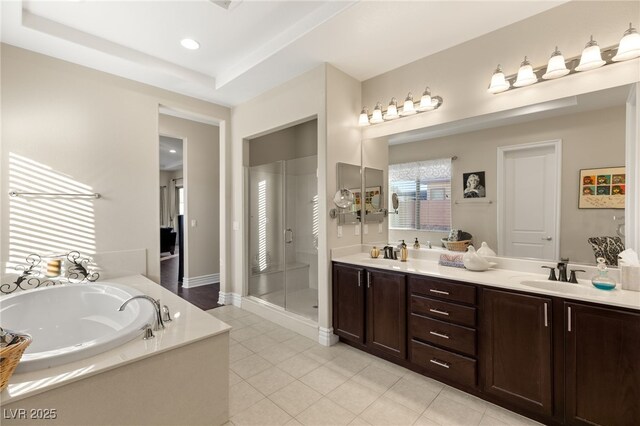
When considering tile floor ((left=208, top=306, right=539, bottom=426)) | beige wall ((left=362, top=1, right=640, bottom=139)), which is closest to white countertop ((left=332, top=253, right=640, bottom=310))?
tile floor ((left=208, top=306, right=539, bottom=426))

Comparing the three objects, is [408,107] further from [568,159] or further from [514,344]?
[514,344]

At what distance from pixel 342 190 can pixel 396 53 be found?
141 cm

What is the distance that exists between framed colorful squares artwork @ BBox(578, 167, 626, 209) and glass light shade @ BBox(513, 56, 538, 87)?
744mm

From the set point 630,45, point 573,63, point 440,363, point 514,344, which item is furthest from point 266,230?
point 630,45

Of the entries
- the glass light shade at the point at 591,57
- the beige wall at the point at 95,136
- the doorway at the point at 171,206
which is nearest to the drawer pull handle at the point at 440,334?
the glass light shade at the point at 591,57

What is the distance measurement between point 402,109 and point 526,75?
1.02 m

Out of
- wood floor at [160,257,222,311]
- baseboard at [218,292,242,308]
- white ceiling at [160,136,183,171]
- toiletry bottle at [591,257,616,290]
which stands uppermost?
white ceiling at [160,136,183,171]

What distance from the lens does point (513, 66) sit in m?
2.24

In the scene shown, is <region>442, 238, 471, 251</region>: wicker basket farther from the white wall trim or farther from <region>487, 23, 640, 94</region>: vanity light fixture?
the white wall trim

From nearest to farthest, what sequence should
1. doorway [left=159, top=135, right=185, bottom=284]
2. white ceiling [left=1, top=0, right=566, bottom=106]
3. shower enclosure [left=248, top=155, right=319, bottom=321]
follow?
white ceiling [left=1, top=0, right=566, bottom=106], shower enclosure [left=248, top=155, right=319, bottom=321], doorway [left=159, top=135, right=185, bottom=284]

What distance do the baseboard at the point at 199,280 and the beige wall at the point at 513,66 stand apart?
12.7 feet

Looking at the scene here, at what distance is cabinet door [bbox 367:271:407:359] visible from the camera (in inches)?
91.4

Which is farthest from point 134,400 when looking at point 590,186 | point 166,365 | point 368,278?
point 590,186

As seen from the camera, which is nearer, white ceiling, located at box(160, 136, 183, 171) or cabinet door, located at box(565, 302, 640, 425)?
cabinet door, located at box(565, 302, 640, 425)
